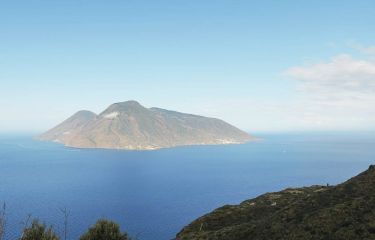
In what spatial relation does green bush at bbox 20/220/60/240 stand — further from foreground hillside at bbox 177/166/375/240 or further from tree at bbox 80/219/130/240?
foreground hillside at bbox 177/166/375/240

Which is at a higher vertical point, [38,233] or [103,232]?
[38,233]

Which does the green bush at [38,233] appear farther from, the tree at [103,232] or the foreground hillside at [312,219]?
the foreground hillside at [312,219]

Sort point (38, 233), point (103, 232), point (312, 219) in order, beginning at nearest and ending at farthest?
point (312, 219)
point (38, 233)
point (103, 232)

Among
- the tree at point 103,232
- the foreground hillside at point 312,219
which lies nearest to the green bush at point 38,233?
the tree at point 103,232

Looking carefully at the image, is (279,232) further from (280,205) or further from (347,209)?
(280,205)

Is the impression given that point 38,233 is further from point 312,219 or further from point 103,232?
point 312,219

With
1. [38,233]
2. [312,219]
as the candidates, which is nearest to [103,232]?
[38,233]

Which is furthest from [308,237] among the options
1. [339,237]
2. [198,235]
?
[198,235]
